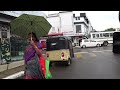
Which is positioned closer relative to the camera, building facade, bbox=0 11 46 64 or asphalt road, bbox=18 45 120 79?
asphalt road, bbox=18 45 120 79

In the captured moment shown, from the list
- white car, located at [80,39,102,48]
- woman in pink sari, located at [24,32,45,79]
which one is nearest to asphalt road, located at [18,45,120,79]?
woman in pink sari, located at [24,32,45,79]

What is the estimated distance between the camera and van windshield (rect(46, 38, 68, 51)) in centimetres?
1557

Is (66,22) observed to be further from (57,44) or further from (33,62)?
(33,62)

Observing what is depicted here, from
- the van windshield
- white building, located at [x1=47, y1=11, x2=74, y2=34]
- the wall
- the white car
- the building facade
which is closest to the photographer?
the building facade

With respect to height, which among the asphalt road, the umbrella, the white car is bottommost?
the asphalt road

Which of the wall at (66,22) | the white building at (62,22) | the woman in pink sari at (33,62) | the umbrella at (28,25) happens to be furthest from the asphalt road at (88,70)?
the white building at (62,22)

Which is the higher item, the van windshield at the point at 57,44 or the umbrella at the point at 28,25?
the umbrella at the point at 28,25

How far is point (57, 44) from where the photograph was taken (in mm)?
15633

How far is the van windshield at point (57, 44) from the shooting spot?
51.1 ft

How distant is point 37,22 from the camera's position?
5.15 m

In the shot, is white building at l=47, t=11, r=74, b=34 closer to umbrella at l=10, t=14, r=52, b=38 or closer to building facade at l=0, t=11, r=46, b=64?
building facade at l=0, t=11, r=46, b=64

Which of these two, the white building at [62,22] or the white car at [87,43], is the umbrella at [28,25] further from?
the white car at [87,43]

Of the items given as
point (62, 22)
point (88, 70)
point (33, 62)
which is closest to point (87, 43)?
point (62, 22)

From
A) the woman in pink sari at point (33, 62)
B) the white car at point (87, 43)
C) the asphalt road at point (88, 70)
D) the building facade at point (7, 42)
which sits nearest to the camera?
the woman in pink sari at point (33, 62)
